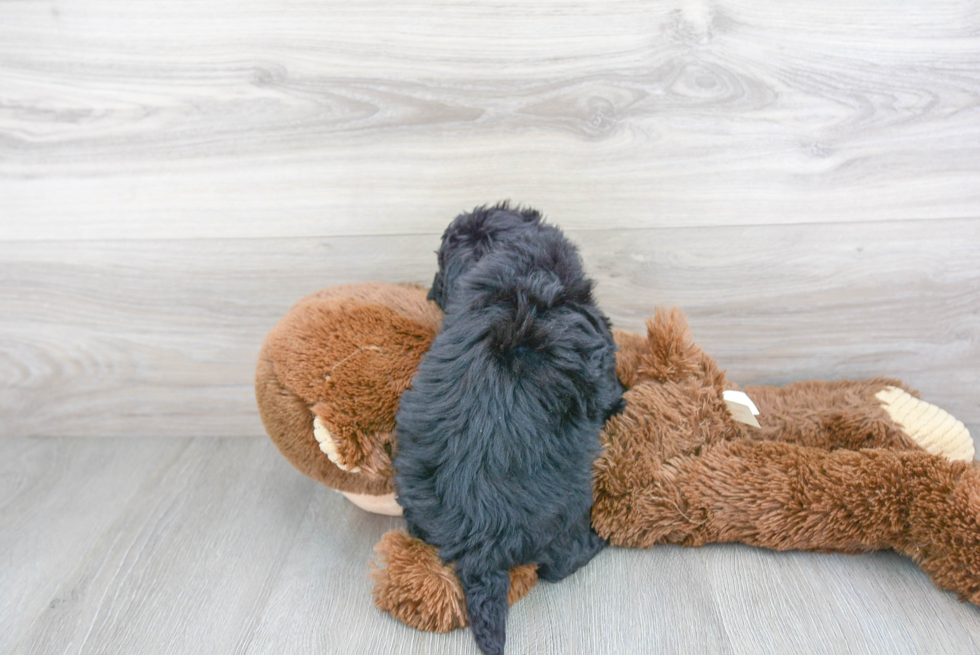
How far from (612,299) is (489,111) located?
311mm

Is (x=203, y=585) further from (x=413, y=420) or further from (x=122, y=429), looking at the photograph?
(x=122, y=429)

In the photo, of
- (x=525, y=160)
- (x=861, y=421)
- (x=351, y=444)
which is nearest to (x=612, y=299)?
(x=525, y=160)

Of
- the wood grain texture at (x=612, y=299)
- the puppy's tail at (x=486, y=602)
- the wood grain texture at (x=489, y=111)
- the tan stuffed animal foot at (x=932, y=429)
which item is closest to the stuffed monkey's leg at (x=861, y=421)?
the tan stuffed animal foot at (x=932, y=429)

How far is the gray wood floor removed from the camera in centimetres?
82

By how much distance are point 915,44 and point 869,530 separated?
0.61 metres

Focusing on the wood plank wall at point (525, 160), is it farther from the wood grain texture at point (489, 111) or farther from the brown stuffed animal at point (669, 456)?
the brown stuffed animal at point (669, 456)

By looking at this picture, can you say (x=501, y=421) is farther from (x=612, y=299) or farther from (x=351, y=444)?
(x=612, y=299)

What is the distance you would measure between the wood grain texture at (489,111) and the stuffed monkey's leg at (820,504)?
34 centimetres

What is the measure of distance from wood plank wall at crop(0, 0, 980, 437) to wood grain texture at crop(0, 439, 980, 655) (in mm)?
280

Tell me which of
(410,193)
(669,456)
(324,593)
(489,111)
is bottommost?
(324,593)

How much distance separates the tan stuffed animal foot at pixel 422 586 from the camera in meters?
0.63

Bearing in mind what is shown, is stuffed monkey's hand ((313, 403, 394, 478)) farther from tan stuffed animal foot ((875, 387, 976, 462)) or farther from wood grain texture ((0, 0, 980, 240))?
tan stuffed animal foot ((875, 387, 976, 462))

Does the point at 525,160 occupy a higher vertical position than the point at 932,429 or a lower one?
higher

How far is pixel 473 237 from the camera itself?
0.71m
